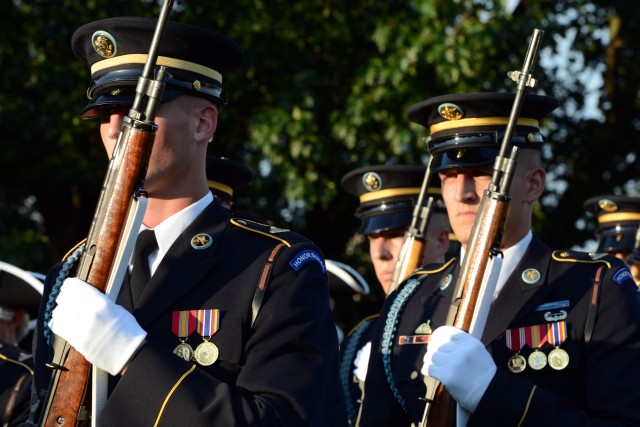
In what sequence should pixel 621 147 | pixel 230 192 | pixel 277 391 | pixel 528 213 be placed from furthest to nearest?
pixel 621 147
pixel 230 192
pixel 528 213
pixel 277 391

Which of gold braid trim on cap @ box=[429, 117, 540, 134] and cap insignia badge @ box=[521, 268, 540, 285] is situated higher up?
gold braid trim on cap @ box=[429, 117, 540, 134]

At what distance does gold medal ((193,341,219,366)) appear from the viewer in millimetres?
2936

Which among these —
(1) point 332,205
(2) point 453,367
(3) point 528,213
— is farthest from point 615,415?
(1) point 332,205

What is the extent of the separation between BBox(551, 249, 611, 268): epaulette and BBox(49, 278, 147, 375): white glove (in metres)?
1.82

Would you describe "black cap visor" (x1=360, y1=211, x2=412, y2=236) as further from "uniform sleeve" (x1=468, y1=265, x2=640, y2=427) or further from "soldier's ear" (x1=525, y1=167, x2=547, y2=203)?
"uniform sleeve" (x1=468, y1=265, x2=640, y2=427)

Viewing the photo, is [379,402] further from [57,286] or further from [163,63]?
[163,63]

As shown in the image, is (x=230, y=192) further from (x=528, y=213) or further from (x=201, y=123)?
(x=201, y=123)

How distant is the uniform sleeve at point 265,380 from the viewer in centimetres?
275

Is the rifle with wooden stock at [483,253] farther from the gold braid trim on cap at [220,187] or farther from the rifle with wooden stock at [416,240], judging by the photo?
the gold braid trim on cap at [220,187]

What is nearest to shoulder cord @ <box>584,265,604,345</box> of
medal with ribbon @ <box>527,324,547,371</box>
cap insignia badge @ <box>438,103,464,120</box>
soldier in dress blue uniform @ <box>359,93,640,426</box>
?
soldier in dress blue uniform @ <box>359,93,640,426</box>

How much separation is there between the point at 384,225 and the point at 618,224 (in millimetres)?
2024

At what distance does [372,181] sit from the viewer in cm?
689

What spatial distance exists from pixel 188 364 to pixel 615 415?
1502mm

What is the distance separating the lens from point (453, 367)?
3479mm
